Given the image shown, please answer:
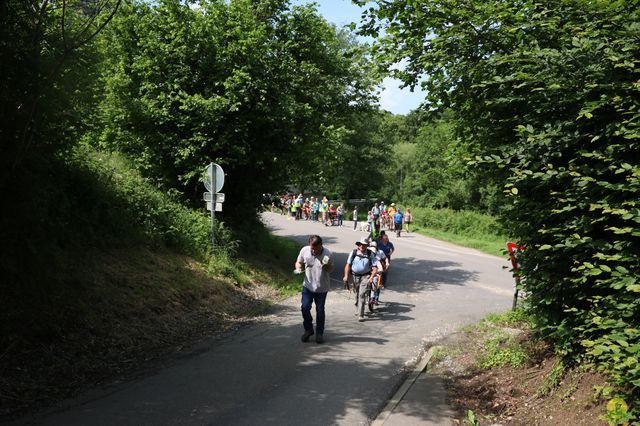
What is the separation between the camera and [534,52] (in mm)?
5289

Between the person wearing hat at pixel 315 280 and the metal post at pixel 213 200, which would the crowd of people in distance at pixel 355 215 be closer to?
the metal post at pixel 213 200

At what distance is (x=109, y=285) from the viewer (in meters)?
9.12

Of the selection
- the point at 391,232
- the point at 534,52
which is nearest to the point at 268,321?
the point at 534,52

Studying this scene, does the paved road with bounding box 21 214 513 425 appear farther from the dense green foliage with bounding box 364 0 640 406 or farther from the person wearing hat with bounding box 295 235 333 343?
the dense green foliage with bounding box 364 0 640 406

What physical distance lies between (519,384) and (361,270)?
4.82 m

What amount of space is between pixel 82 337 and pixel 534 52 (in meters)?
7.04

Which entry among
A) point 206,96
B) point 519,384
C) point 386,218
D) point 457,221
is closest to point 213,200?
point 206,96

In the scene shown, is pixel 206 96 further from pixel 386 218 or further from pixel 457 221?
pixel 457 221

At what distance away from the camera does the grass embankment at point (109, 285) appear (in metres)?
6.65

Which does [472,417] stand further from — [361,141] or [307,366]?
[361,141]

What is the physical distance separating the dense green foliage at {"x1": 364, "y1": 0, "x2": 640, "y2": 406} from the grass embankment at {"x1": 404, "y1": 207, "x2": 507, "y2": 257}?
19443mm

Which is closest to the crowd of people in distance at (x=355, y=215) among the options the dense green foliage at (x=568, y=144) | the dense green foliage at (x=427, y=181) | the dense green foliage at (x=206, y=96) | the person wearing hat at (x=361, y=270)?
the dense green foliage at (x=427, y=181)

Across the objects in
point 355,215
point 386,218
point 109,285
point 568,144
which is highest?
point 568,144

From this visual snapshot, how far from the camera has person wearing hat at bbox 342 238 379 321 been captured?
10445mm
